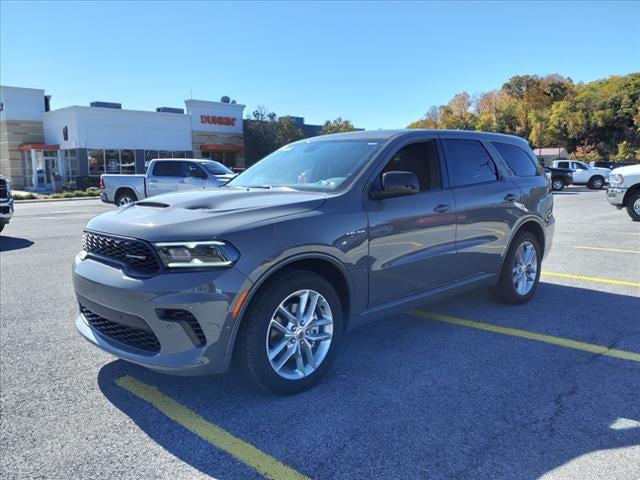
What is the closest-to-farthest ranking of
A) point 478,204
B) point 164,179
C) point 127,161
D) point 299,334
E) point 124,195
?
point 299,334 → point 478,204 → point 164,179 → point 124,195 → point 127,161

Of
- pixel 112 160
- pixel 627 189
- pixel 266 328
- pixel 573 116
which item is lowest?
pixel 266 328

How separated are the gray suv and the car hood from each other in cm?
1

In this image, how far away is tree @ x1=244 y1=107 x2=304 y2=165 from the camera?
4328cm

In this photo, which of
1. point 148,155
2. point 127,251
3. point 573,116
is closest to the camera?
point 127,251

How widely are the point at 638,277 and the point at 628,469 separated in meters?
5.11

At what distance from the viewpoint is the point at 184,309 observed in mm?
3008

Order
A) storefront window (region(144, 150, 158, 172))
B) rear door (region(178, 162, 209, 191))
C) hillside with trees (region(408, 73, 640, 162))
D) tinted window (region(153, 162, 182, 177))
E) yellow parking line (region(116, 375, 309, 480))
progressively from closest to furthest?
yellow parking line (region(116, 375, 309, 480)) < rear door (region(178, 162, 209, 191)) < tinted window (region(153, 162, 182, 177)) < storefront window (region(144, 150, 158, 172)) < hillside with trees (region(408, 73, 640, 162))

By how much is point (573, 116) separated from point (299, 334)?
74.6 meters

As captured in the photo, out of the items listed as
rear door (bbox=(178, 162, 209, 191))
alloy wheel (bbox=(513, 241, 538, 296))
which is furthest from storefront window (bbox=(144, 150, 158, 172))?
alloy wheel (bbox=(513, 241, 538, 296))

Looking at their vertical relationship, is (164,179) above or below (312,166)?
below

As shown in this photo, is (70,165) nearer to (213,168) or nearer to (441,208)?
(213,168)

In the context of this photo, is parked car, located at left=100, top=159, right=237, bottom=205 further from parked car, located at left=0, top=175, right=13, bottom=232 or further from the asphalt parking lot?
the asphalt parking lot

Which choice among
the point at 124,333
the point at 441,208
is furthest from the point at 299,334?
the point at 441,208

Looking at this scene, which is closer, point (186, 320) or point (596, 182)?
point (186, 320)
